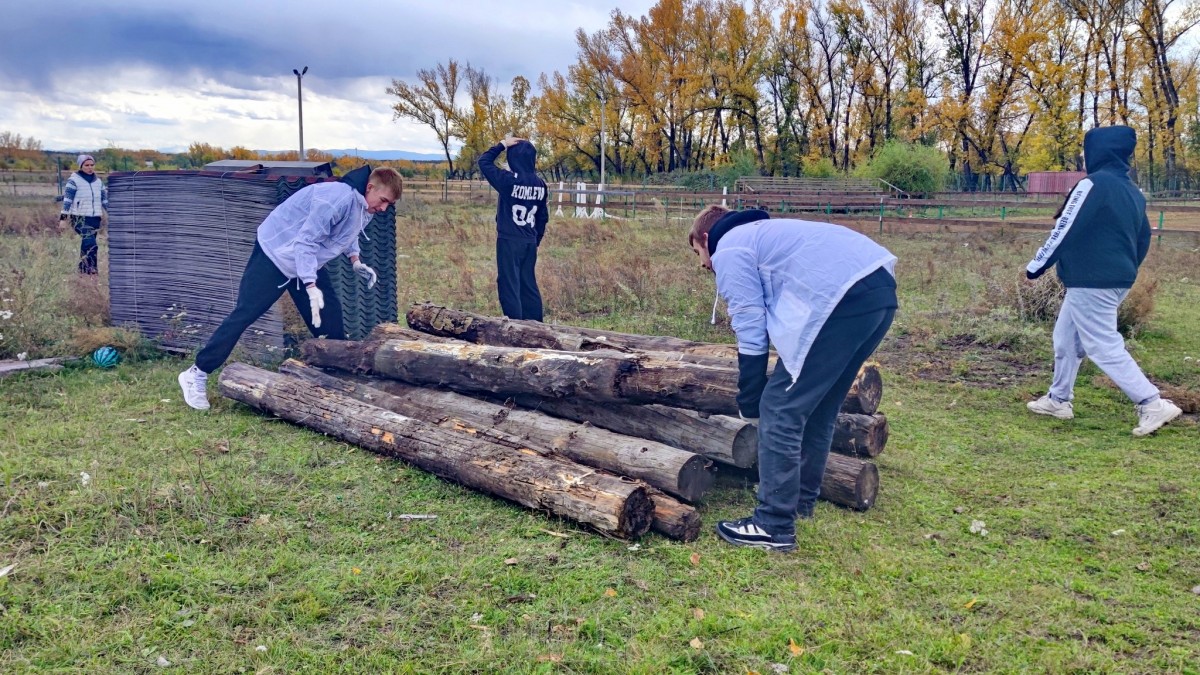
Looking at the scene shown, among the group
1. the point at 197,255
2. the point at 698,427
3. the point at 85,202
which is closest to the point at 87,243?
the point at 85,202

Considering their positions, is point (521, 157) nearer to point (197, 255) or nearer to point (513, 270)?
point (513, 270)

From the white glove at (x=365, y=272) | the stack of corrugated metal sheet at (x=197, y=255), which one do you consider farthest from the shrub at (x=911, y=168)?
the white glove at (x=365, y=272)

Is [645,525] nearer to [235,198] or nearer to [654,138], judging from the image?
[235,198]

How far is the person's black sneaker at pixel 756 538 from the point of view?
163 inches

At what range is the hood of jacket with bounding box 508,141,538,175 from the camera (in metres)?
8.11

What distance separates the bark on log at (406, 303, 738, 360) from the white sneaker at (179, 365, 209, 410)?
1.68m

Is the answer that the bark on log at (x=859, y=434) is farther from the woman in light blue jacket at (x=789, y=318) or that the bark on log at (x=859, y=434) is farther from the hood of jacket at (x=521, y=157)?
the hood of jacket at (x=521, y=157)

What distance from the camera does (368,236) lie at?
8.10 m

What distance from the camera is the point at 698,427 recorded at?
16.3 ft

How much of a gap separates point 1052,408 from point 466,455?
449cm

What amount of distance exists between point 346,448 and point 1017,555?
379 cm

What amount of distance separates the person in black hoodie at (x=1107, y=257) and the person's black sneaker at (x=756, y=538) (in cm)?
331

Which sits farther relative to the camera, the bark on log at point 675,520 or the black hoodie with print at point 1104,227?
the black hoodie with print at point 1104,227

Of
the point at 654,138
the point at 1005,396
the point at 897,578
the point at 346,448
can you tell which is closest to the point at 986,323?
the point at 1005,396
